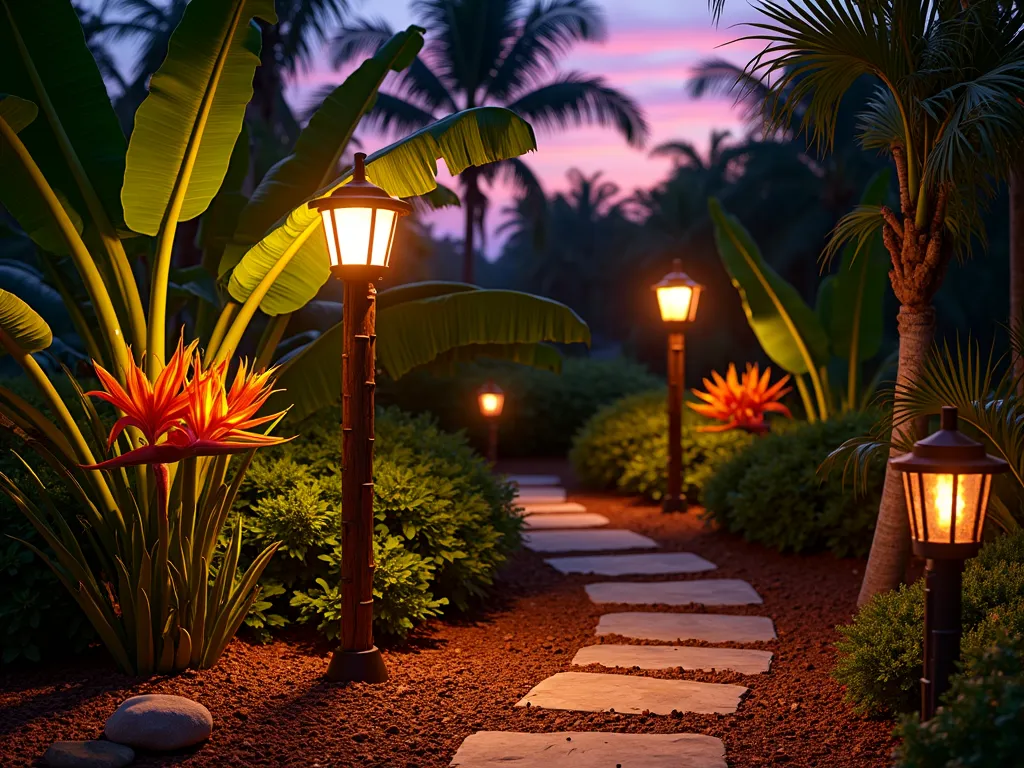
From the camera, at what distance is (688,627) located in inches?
236

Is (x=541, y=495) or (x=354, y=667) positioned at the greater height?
(x=541, y=495)

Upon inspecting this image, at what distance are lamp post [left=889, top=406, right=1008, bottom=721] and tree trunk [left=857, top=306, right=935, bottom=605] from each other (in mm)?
2075

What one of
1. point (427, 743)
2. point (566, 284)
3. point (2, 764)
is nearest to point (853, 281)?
point (427, 743)

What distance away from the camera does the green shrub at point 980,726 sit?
2.38 m

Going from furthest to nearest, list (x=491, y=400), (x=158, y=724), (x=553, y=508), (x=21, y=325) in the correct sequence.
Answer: (x=491, y=400) < (x=553, y=508) < (x=21, y=325) < (x=158, y=724)

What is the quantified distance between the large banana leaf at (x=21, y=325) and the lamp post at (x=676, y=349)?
7.03 m

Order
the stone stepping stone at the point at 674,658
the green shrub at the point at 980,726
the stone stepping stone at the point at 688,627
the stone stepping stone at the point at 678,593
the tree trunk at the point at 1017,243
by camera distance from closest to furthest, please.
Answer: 1. the green shrub at the point at 980,726
2. the stone stepping stone at the point at 674,658
3. the stone stepping stone at the point at 688,627
4. the tree trunk at the point at 1017,243
5. the stone stepping stone at the point at 678,593

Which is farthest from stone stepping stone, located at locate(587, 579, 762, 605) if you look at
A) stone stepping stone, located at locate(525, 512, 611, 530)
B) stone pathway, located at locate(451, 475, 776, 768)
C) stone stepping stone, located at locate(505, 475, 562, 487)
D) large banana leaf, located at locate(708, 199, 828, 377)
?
stone stepping stone, located at locate(505, 475, 562, 487)

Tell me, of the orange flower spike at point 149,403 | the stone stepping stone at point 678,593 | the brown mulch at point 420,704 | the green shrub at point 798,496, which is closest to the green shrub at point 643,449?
the green shrub at point 798,496

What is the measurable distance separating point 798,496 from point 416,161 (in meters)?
4.61

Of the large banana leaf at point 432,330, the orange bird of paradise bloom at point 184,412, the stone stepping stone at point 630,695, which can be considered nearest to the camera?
the orange bird of paradise bloom at point 184,412

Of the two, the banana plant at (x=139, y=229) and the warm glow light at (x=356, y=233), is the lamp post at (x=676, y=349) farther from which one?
the warm glow light at (x=356, y=233)

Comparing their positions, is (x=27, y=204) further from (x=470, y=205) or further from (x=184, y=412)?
(x=470, y=205)

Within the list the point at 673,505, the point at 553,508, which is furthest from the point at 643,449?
the point at 553,508
